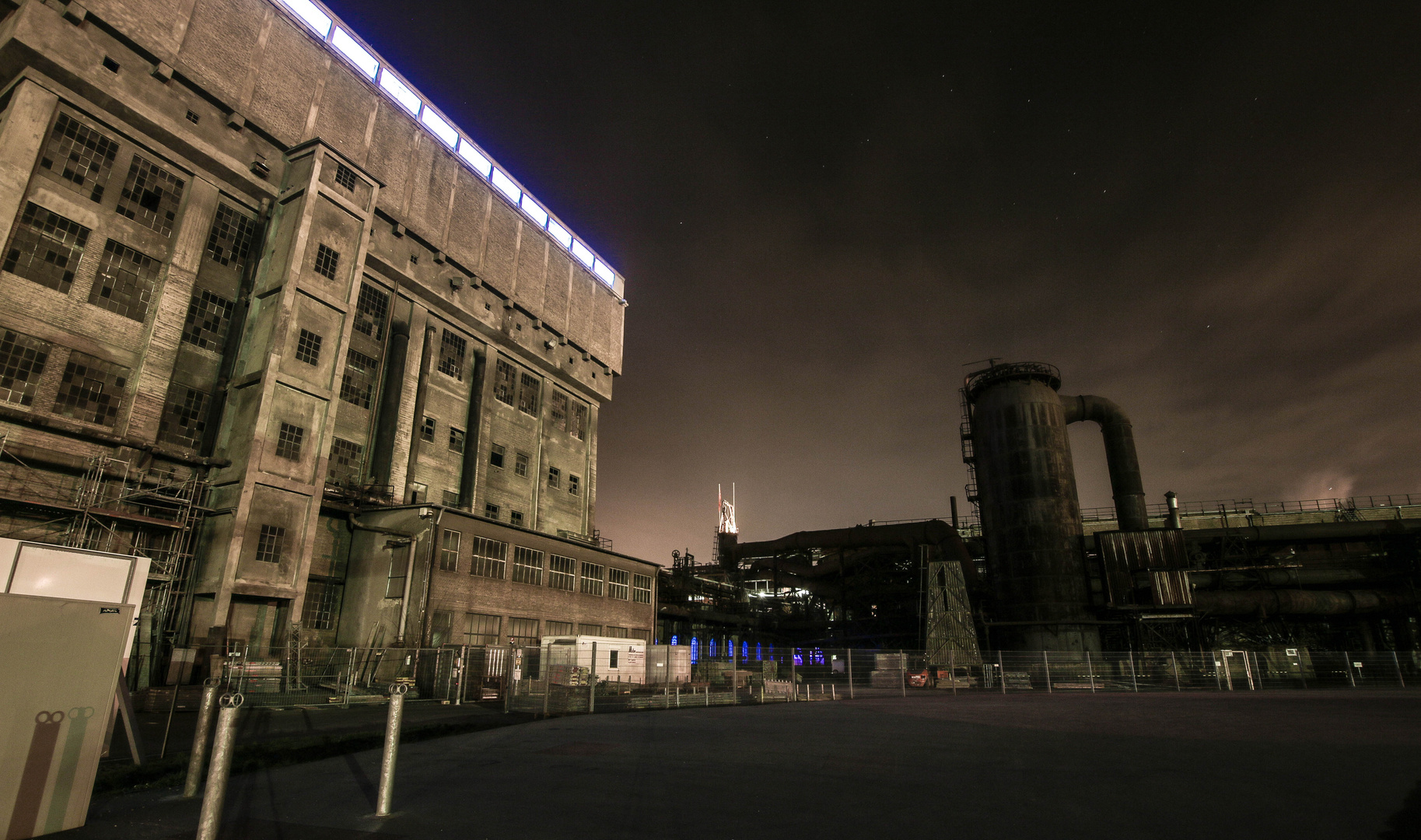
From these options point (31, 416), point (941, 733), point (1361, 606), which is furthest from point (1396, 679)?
point (31, 416)

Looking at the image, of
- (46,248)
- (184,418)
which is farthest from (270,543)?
(46,248)

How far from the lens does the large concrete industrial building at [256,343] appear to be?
25406 millimetres

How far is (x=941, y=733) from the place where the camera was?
442 inches

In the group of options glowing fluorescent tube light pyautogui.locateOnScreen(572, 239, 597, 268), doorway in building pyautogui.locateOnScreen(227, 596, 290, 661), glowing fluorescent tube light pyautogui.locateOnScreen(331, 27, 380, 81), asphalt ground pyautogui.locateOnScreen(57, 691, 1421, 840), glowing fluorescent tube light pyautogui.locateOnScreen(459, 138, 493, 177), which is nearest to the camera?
asphalt ground pyautogui.locateOnScreen(57, 691, 1421, 840)

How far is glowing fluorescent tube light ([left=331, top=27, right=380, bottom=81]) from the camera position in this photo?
39.9 metres

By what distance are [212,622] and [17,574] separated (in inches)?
705

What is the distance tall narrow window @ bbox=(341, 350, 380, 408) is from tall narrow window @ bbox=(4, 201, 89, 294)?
11.7 metres

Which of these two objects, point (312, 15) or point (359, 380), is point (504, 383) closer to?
point (359, 380)

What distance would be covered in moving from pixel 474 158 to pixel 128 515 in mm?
35208

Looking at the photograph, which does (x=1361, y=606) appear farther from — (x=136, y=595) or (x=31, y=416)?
(x=31, y=416)

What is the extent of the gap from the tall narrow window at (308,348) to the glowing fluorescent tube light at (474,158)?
22.5 m

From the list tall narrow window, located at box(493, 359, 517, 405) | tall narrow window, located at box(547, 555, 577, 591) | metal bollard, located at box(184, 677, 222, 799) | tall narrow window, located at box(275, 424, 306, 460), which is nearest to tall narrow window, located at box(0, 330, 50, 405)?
tall narrow window, located at box(275, 424, 306, 460)

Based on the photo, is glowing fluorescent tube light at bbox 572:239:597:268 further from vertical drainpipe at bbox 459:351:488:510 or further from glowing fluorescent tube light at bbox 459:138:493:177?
vertical drainpipe at bbox 459:351:488:510

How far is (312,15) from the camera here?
38375 mm
